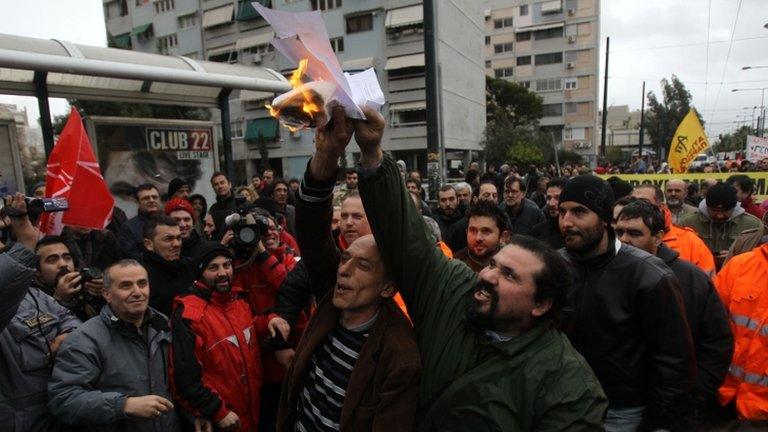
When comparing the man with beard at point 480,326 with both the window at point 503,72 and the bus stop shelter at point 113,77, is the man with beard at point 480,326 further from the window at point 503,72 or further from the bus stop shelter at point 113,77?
the window at point 503,72

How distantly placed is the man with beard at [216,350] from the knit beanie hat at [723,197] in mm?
4597

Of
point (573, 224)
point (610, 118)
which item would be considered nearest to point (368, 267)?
point (573, 224)

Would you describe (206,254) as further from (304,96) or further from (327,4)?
(327,4)

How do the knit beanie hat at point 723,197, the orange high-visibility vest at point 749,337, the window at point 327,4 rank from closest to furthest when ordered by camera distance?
the orange high-visibility vest at point 749,337 < the knit beanie hat at point 723,197 < the window at point 327,4

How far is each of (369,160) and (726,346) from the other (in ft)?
7.41

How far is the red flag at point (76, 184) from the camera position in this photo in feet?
14.5

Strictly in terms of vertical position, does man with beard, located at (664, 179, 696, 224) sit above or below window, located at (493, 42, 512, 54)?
below

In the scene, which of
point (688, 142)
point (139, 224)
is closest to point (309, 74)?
point (139, 224)

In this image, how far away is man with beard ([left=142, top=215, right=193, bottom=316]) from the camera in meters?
3.54

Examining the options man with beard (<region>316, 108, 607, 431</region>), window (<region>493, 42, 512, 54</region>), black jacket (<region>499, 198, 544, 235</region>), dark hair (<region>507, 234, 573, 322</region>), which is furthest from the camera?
window (<region>493, 42, 512, 54</region>)

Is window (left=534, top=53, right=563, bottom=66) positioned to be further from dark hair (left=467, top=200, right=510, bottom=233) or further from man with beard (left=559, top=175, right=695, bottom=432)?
man with beard (left=559, top=175, right=695, bottom=432)

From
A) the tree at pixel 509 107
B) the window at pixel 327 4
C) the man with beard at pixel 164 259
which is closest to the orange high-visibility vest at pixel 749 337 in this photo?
the man with beard at pixel 164 259

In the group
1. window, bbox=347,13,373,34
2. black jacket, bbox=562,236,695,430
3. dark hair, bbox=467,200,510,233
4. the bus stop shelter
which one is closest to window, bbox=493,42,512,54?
window, bbox=347,13,373,34

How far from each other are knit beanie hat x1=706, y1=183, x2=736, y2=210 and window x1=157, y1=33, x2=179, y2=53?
41.8 m
